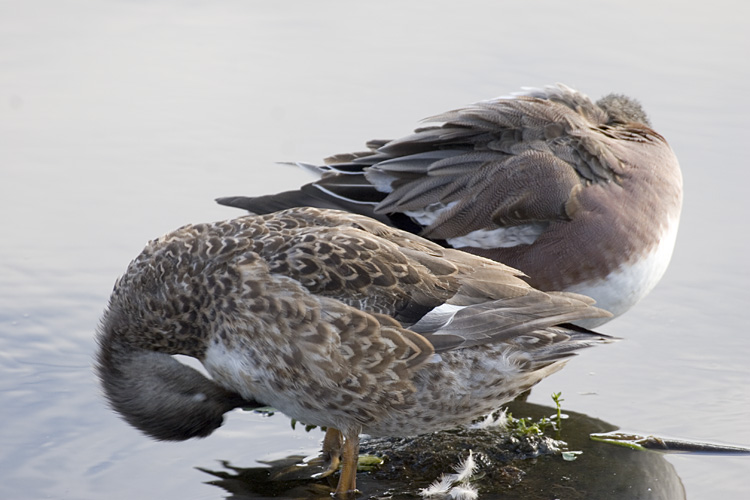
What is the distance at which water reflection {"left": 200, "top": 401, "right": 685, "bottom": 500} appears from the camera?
4625 millimetres

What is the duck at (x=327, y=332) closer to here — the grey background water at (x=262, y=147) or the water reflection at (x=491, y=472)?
the water reflection at (x=491, y=472)

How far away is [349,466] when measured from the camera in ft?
14.8

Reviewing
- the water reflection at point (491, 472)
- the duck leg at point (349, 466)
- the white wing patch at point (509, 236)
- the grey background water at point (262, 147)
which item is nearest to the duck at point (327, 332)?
the duck leg at point (349, 466)

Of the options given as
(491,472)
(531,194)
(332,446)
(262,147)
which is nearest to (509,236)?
(531,194)

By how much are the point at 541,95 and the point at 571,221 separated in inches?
36.6

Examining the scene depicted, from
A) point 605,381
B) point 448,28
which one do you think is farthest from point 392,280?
point 448,28

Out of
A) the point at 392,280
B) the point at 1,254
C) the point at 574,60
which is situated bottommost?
the point at 1,254

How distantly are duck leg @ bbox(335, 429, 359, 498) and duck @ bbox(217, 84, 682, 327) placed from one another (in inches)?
53.7

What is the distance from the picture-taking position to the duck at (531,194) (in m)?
5.42

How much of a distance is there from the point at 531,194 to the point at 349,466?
1.75 metres

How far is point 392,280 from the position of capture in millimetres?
4523

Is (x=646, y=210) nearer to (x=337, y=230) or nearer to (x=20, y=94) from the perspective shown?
(x=337, y=230)

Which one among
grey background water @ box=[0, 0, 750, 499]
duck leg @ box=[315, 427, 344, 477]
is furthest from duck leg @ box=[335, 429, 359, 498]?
grey background water @ box=[0, 0, 750, 499]

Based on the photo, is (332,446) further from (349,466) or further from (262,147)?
(262,147)
